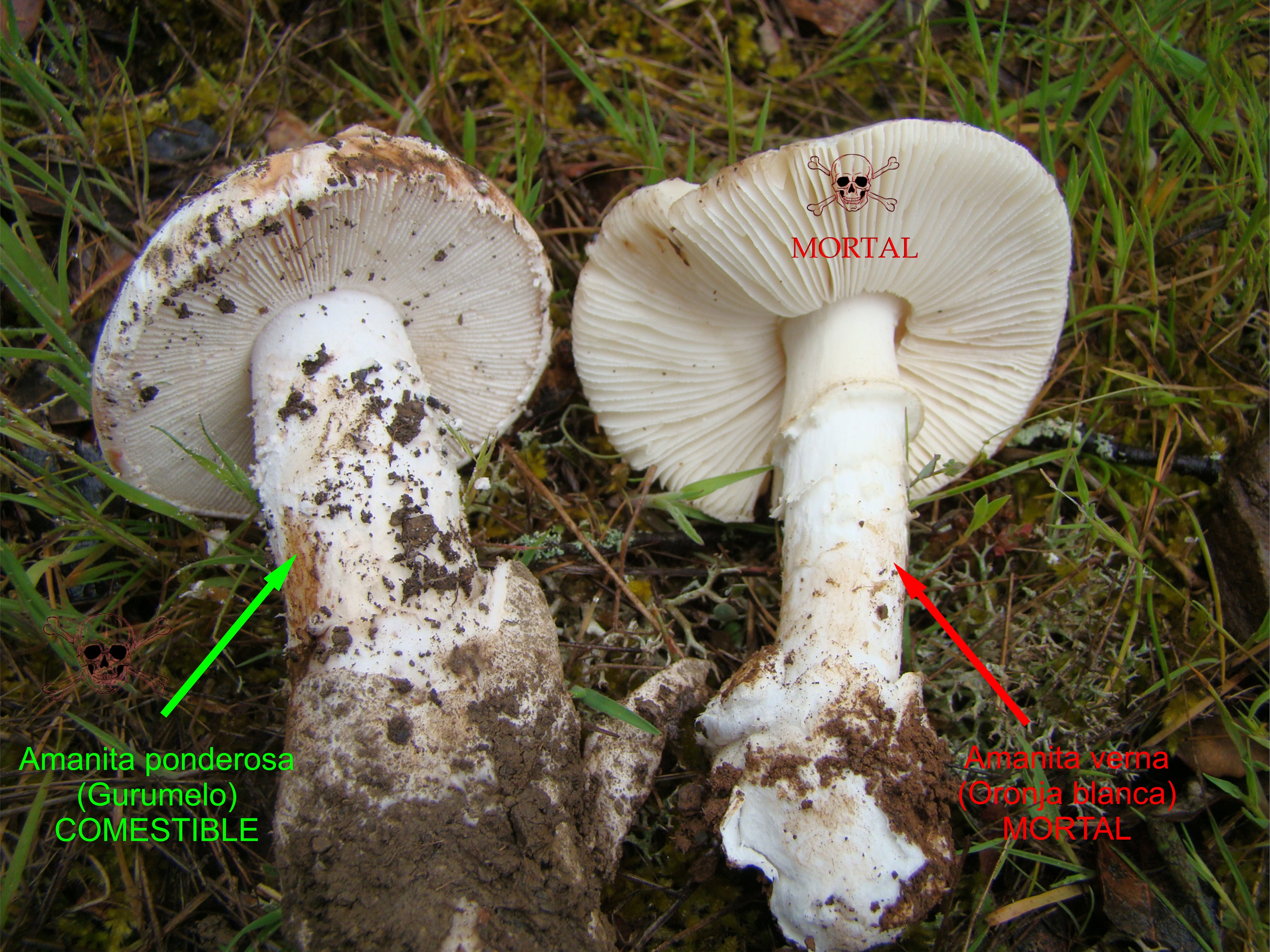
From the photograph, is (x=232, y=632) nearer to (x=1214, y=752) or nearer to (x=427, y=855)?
(x=427, y=855)

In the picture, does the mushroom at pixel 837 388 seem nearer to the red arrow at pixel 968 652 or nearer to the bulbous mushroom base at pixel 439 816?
the red arrow at pixel 968 652

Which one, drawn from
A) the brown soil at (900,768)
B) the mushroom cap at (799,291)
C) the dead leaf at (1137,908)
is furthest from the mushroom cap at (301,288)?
the dead leaf at (1137,908)

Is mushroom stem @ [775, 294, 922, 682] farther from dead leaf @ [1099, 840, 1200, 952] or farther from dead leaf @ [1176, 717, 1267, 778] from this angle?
dead leaf @ [1176, 717, 1267, 778]

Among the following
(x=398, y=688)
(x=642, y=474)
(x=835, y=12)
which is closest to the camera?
(x=398, y=688)

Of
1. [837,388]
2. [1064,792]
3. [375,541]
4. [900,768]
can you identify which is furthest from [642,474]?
[1064,792]

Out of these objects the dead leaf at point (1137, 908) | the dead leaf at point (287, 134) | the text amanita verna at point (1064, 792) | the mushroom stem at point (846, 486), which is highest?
the dead leaf at point (287, 134)

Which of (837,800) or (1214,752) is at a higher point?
(837,800)

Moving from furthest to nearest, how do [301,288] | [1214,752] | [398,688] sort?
[1214,752], [301,288], [398,688]

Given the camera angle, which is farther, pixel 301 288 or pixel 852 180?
pixel 301 288

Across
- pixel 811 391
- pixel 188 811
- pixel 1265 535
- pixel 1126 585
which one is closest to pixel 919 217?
pixel 811 391
